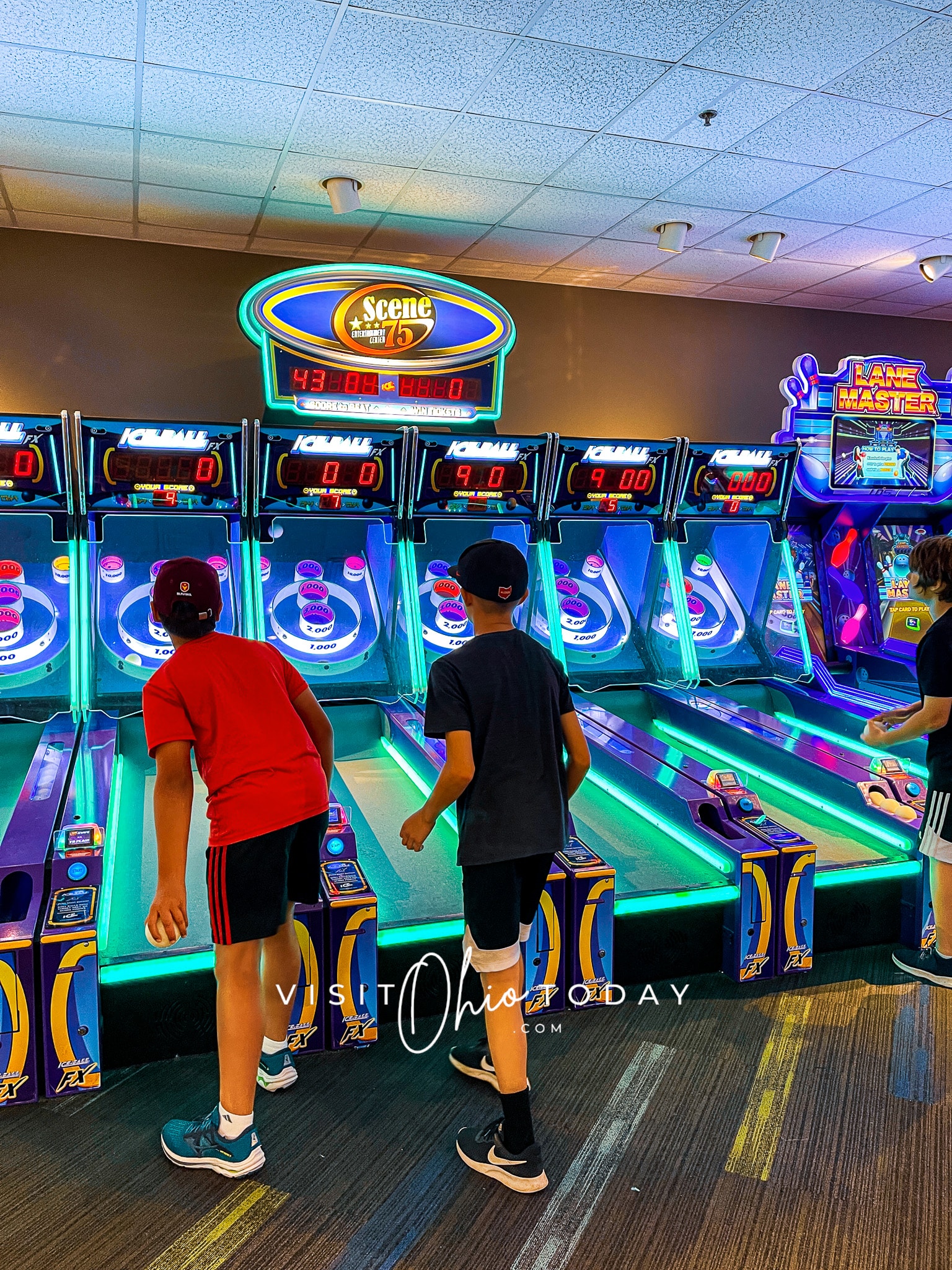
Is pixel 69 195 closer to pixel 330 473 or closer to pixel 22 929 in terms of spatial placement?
pixel 330 473

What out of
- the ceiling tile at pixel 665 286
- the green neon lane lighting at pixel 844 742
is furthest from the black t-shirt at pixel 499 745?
the ceiling tile at pixel 665 286

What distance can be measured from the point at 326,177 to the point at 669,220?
6.33 ft

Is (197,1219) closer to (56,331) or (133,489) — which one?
(133,489)

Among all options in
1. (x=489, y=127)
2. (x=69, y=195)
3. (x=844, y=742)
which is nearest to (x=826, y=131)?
(x=489, y=127)

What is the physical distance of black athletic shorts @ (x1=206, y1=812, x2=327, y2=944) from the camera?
198 centimetres

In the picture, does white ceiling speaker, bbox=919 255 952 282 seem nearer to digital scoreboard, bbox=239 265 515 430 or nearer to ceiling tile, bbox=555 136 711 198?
ceiling tile, bbox=555 136 711 198

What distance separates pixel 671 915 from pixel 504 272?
4.56 m

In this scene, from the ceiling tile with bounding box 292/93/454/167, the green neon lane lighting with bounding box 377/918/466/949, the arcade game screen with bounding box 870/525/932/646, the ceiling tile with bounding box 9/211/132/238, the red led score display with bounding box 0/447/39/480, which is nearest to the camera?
the green neon lane lighting with bounding box 377/918/466/949

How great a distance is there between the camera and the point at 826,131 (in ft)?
12.6

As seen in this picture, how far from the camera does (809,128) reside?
12.6ft

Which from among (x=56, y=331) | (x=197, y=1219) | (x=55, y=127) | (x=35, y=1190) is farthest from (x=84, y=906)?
(x=56, y=331)

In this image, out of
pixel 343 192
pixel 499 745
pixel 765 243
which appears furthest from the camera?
pixel 765 243

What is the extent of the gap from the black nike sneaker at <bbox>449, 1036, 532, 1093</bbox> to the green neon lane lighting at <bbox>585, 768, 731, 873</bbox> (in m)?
1.02

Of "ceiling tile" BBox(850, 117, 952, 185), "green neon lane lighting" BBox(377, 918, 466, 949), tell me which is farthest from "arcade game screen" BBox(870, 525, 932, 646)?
"green neon lane lighting" BBox(377, 918, 466, 949)
